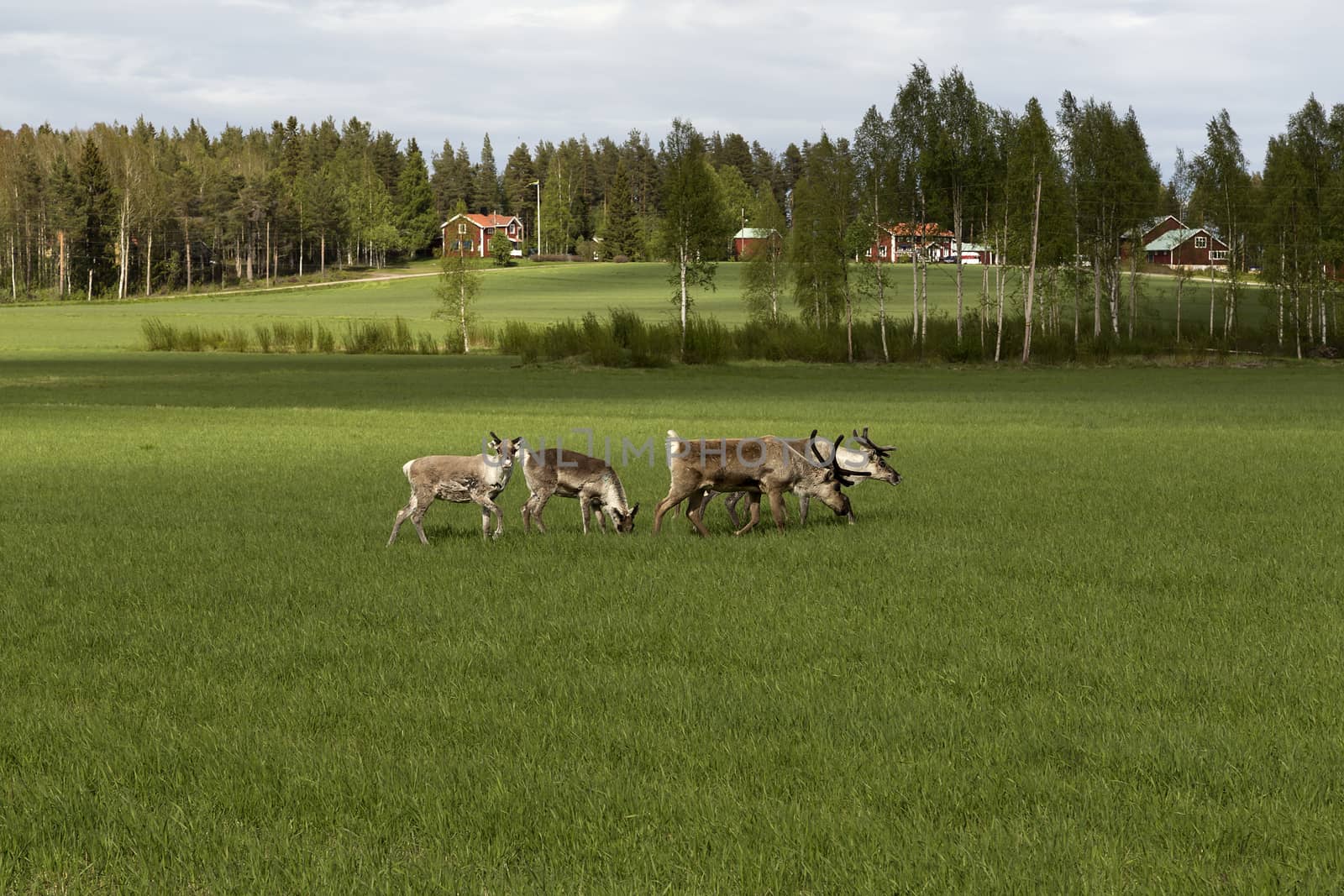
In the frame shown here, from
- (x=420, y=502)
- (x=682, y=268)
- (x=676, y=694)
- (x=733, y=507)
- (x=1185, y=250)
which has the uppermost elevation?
(x=1185, y=250)

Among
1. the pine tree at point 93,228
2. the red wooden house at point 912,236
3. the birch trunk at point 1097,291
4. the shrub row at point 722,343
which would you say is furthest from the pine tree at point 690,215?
the pine tree at point 93,228

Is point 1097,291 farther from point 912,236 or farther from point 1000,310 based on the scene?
point 1000,310

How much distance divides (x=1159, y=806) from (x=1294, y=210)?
337ft

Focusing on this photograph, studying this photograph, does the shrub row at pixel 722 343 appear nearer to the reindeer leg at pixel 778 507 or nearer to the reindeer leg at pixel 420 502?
the reindeer leg at pixel 778 507

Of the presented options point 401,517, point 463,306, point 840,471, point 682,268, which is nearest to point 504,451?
point 401,517

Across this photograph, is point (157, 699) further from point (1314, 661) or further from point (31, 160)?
point (31, 160)

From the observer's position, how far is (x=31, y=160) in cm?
18950

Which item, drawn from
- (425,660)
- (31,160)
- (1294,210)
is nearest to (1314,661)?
(425,660)

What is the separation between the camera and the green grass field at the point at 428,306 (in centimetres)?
11934

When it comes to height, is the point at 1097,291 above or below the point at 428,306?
below

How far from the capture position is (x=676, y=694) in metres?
10.5

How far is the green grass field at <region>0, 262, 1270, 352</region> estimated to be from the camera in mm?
119344

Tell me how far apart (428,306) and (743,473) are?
14222 centimetres

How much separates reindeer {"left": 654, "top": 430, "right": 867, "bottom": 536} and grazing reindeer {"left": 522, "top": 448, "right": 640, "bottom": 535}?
24.9 inches
